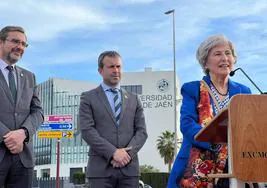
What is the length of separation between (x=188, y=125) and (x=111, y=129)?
1.47m

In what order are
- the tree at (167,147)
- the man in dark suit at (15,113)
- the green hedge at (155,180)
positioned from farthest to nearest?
the tree at (167,147), the green hedge at (155,180), the man in dark suit at (15,113)

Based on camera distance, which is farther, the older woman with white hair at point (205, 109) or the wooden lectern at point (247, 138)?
the older woman with white hair at point (205, 109)

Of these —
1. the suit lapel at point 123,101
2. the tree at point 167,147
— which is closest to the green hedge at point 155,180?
the tree at point 167,147

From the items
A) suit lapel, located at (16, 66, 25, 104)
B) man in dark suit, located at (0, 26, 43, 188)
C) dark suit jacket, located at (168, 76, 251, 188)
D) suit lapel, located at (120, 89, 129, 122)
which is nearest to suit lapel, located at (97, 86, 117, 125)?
suit lapel, located at (120, 89, 129, 122)

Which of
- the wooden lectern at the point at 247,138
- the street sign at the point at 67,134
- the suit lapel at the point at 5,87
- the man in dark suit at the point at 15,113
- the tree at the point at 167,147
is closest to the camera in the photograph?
the wooden lectern at the point at 247,138

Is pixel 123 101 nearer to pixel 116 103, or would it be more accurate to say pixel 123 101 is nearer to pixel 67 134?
pixel 116 103

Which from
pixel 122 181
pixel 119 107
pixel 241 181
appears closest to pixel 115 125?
pixel 119 107

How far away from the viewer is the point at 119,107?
459cm

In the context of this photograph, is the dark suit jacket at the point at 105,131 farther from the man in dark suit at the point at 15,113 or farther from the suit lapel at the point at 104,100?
the man in dark suit at the point at 15,113

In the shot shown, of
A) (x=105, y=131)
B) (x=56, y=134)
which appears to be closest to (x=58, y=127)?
(x=56, y=134)

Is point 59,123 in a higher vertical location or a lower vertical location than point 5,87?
higher

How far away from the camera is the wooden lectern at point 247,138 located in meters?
2.29

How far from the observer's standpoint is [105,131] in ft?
14.6

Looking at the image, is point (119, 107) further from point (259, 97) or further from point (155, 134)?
point (155, 134)
